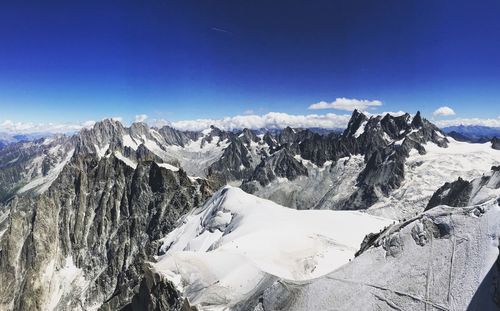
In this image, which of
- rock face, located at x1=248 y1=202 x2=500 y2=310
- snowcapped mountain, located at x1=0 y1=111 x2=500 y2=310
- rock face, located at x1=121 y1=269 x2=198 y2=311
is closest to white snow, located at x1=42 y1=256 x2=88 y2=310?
snowcapped mountain, located at x1=0 y1=111 x2=500 y2=310

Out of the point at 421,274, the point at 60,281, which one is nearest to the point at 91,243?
the point at 60,281

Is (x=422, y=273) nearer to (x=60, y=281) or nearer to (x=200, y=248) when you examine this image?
(x=200, y=248)

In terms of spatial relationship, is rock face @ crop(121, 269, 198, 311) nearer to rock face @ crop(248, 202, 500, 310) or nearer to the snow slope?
the snow slope

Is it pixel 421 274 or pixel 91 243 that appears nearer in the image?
pixel 421 274

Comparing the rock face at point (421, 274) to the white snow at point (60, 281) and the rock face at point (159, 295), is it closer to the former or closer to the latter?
the rock face at point (159, 295)

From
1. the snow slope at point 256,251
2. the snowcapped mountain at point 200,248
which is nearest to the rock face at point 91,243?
the snowcapped mountain at point 200,248

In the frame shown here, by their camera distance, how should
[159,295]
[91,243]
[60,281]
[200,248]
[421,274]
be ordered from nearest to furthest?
[421,274] → [159,295] → [200,248] → [60,281] → [91,243]
